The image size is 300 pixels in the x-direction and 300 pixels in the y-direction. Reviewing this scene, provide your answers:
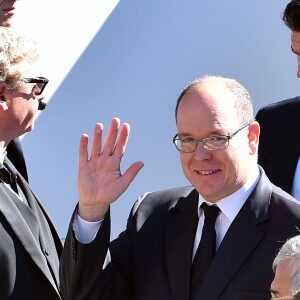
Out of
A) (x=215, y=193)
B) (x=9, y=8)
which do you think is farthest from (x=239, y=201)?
(x=9, y=8)

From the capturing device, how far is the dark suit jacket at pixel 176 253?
2947mm

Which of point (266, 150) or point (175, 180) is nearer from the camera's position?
point (266, 150)

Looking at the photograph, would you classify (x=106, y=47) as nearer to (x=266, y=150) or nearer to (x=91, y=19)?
(x=91, y=19)

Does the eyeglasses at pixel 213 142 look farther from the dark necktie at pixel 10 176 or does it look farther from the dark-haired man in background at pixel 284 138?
the dark necktie at pixel 10 176

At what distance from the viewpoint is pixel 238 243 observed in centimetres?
299

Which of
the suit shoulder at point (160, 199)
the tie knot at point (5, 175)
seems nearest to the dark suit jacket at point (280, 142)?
the suit shoulder at point (160, 199)

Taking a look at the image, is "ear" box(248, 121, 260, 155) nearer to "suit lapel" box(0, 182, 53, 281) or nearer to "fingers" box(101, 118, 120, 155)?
"fingers" box(101, 118, 120, 155)

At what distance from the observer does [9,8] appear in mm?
4301

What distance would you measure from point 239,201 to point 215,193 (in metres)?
0.09

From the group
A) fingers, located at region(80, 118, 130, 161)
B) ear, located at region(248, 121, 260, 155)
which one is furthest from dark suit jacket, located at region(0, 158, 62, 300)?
ear, located at region(248, 121, 260, 155)

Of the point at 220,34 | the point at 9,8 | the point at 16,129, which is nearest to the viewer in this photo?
the point at 16,129

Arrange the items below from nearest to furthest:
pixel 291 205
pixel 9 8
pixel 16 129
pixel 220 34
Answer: pixel 291 205 < pixel 16 129 < pixel 9 8 < pixel 220 34

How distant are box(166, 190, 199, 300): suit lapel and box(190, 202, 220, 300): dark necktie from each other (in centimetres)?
2

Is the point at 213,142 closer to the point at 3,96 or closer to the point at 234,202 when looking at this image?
the point at 234,202
